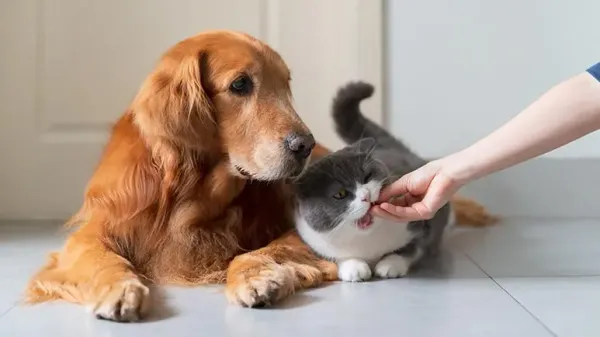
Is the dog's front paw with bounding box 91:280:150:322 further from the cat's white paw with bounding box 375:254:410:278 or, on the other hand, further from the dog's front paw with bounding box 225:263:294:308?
the cat's white paw with bounding box 375:254:410:278

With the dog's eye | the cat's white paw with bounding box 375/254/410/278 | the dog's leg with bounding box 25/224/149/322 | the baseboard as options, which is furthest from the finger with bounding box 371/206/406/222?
the baseboard

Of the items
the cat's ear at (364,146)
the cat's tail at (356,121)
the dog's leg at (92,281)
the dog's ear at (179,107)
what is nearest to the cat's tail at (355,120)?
the cat's tail at (356,121)

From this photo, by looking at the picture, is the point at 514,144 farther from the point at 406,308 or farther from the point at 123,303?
the point at 123,303

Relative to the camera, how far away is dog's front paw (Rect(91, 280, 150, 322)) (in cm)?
102

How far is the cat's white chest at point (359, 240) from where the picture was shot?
1.27 metres

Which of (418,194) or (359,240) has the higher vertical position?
(418,194)

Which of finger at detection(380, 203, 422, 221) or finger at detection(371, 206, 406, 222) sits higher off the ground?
finger at detection(380, 203, 422, 221)

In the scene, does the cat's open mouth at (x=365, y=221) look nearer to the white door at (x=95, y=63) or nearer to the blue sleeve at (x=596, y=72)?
the blue sleeve at (x=596, y=72)

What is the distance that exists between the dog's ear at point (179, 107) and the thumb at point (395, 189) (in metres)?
0.34

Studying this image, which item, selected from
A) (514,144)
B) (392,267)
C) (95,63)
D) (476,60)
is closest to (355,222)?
(392,267)

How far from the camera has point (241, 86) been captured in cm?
125

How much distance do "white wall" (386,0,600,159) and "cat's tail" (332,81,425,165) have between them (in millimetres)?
379

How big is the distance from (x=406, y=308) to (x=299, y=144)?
346mm

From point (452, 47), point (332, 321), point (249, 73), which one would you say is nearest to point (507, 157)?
point (332, 321)
